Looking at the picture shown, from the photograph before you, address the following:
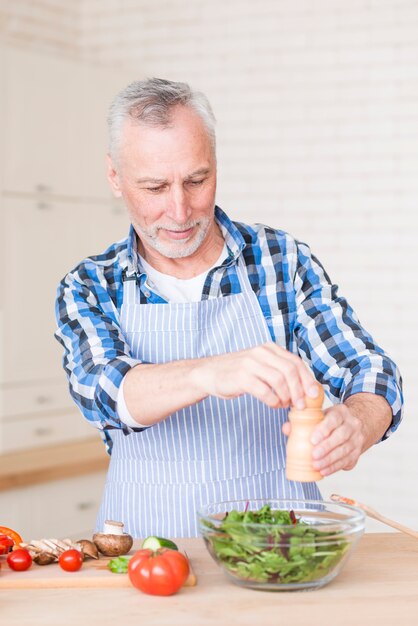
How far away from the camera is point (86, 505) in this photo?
497cm

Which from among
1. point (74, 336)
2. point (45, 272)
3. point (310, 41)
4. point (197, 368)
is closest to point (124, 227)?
point (45, 272)

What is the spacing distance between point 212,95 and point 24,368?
1.88 m

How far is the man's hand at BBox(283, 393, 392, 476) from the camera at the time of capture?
1933 millimetres

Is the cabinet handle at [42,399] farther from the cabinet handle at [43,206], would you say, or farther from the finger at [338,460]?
the finger at [338,460]

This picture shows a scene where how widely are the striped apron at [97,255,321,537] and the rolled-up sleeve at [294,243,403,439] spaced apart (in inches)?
5.4

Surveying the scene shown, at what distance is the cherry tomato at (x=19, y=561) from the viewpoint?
204 cm

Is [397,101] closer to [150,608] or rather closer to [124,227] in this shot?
[124,227]

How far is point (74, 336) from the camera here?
251cm

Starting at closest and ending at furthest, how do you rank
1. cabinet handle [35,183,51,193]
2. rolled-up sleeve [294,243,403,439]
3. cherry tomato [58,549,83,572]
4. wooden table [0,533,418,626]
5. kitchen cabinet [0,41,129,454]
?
wooden table [0,533,418,626], cherry tomato [58,549,83,572], rolled-up sleeve [294,243,403,439], kitchen cabinet [0,41,129,454], cabinet handle [35,183,51,193]

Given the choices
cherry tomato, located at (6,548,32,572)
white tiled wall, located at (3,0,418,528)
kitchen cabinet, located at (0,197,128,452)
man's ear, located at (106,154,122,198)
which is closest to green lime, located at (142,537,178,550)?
cherry tomato, located at (6,548,32,572)

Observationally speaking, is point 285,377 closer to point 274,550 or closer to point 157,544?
point 274,550

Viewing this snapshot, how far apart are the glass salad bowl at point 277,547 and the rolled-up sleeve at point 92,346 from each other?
17.2 inches

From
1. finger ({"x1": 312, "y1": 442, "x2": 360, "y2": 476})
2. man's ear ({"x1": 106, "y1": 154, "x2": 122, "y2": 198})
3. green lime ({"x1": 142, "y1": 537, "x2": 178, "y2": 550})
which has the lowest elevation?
green lime ({"x1": 142, "y1": 537, "x2": 178, "y2": 550})

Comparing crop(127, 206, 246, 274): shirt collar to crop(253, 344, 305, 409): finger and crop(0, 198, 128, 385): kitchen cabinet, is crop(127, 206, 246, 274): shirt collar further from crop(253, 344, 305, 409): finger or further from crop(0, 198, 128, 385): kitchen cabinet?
crop(0, 198, 128, 385): kitchen cabinet
